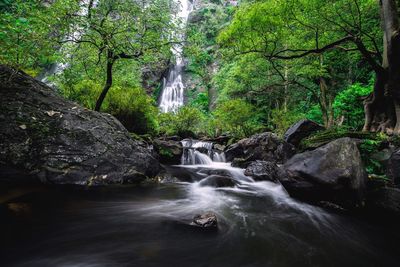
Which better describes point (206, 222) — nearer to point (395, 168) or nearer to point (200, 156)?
point (395, 168)

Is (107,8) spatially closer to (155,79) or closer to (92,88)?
(92,88)

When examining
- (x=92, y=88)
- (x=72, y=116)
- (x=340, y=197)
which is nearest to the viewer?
(x=340, y=197)

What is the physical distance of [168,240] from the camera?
3311mm

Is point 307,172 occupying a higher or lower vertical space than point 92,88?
lower

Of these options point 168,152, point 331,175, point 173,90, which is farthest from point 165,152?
point 173,90

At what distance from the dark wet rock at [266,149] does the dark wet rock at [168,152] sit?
3200 millimetres

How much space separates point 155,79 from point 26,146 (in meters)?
29.8

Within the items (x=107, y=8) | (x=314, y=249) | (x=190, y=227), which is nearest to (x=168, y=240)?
(x=190, y=227)

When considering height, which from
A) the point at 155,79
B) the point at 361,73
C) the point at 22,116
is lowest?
the point at 22,116

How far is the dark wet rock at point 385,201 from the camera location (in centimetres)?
446

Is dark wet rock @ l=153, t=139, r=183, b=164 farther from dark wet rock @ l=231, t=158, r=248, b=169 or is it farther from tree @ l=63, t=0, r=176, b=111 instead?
tree @ l=63, t=0, r=176, b=111

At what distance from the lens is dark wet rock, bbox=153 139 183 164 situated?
9703 mm

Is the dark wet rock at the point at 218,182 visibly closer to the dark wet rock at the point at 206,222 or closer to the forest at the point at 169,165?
the forest at the point at 169,165

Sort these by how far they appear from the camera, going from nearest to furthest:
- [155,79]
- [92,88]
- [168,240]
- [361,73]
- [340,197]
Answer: [168,240] → [340,197] → [92,88] → [361,73] → [155,79]
